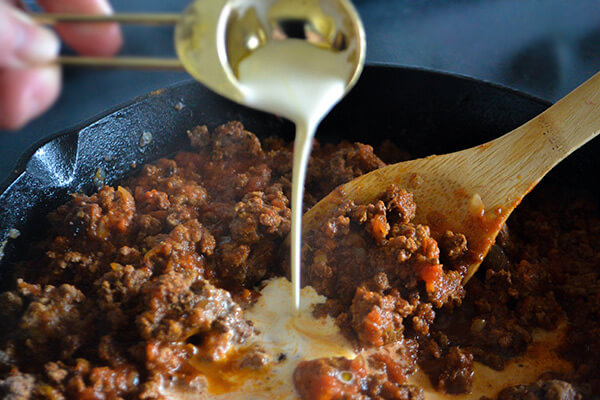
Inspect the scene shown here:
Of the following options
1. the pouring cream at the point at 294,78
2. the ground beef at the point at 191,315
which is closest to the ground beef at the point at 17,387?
the ground beef at the point at 191,315

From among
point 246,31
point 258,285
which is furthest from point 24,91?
point 258,285

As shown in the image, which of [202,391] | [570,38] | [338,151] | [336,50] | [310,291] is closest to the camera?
[336,50]

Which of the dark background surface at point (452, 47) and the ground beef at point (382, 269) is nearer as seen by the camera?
the ground beef at point (382, 269)

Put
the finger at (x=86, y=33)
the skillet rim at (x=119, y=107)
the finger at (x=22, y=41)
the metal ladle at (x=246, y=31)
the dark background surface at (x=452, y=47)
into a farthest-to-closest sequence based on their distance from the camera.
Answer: the dark background surface at (x=452, y=47) < the skillet rim at (x=119, y=107) < the finger at (x=86, y=33) < the metal ladle at (x=246, y=31) < the finger at (x=22, y=41)

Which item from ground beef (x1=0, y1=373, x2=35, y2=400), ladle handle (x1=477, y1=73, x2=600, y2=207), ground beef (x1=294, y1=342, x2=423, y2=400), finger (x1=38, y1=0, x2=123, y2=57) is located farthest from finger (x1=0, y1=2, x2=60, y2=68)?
ladle handle (x1=477, y1=73, x2=600, y2=207)

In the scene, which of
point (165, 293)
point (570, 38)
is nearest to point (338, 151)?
point (165, 293)

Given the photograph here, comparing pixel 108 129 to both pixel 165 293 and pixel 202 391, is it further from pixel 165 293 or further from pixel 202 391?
pixel 202 391

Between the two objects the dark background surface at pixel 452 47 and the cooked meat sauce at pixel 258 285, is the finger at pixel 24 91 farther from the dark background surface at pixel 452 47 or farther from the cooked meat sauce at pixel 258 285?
the dark background surface at pixel 452 47
